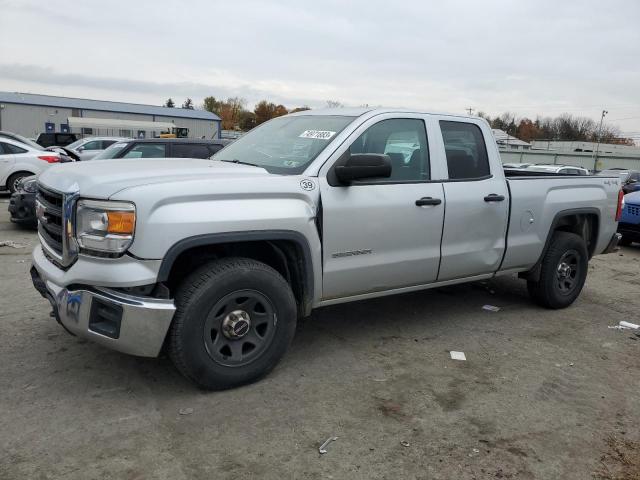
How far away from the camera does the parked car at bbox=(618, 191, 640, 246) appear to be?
→ 990 centimetres

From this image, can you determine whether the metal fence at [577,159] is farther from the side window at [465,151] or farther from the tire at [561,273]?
the side window at [465,151]

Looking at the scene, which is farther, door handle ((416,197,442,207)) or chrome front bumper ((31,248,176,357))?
door handle ((416,197,442,207))

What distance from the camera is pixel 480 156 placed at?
16.1ft

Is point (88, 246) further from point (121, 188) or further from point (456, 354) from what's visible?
Result: point (456, 354)

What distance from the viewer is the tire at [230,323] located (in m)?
3.26

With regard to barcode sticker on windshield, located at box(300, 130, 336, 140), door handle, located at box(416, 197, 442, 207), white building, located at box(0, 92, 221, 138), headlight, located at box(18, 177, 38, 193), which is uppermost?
white building, located at box(0, 92, 221, 138)

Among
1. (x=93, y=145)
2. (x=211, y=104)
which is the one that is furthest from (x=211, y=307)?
(x=211, y=104)

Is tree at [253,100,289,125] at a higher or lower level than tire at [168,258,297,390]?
higher

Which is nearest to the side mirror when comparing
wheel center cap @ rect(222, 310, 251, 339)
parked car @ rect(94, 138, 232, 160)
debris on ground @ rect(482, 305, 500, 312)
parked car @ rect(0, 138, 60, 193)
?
wheel center cap @ rect(222, 310, 251, 339)

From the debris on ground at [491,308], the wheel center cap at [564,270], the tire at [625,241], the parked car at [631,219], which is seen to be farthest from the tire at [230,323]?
the tire at [625,241]

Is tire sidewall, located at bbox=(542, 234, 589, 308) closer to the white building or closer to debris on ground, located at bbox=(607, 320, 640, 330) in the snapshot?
debris on ground, located at bbox=(607, 320, 640, 330)

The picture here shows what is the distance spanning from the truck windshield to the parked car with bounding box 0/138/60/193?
976cm

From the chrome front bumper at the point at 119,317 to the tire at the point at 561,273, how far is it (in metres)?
3.96

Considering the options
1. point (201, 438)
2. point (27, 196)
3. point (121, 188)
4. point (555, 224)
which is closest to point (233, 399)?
point (201, 438)
